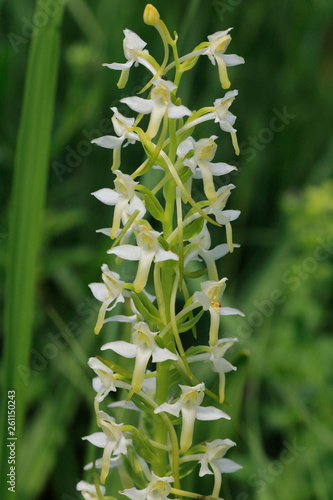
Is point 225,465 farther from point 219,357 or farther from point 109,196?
point 109,196

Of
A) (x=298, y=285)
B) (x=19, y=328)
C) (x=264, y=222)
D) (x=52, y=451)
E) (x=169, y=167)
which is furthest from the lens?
(x=264, y=222)

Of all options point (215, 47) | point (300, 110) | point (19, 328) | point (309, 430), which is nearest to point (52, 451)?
point (309, 430)

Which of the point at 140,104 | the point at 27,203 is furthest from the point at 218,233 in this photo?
the point at 140,104

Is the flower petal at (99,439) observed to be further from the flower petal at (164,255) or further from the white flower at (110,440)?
the flower petal at (164,255)

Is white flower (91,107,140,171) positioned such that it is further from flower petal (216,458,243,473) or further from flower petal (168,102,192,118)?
flower petal (216,458,243,473)

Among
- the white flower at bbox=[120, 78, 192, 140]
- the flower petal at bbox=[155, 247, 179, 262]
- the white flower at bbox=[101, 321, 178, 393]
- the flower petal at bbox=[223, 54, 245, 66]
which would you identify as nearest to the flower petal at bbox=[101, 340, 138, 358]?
the white flower at bbox=[101, 321, 178, 393]

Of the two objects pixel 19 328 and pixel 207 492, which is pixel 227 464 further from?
pixel 19 328

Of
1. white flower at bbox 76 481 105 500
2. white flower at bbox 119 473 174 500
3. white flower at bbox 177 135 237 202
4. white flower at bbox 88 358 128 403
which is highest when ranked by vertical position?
white flower at bbox 177 135 237 202
